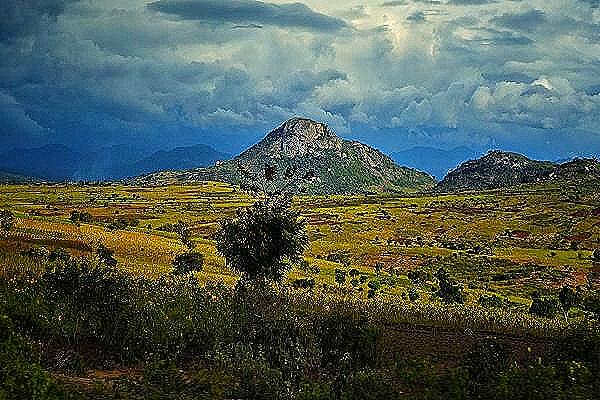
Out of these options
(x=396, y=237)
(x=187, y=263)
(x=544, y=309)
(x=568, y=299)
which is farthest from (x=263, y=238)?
(x=396, y=237)

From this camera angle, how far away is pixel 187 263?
49.8 metres

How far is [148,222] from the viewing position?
121500 mm

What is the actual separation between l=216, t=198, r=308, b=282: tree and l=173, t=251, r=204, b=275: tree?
66.2 ft

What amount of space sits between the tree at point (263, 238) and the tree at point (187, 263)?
20.2 metres

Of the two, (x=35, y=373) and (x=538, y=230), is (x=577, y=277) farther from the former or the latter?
(x=35, y=373)

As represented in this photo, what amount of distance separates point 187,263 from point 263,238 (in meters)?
23.7

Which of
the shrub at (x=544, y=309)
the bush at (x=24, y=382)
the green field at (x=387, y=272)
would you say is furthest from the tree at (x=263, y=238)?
the shrub at (x=544, y=309)

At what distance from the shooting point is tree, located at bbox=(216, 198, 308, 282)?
2747 centimetres

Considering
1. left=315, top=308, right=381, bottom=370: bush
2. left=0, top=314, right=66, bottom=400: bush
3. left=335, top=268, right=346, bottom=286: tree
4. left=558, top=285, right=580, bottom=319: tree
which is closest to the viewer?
left=0, top=314, right=66, bottom=400: bush

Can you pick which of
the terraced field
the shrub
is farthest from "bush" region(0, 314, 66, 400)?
the shrub

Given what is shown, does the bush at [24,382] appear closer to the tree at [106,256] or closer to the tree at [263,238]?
the tree at [263,238]

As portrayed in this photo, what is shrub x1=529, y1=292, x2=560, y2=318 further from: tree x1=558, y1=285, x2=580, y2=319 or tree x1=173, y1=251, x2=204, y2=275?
tree x1=173, y1=251, x2=204, y2=275

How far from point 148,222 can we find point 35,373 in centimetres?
11026

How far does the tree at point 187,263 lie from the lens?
48.3 m
